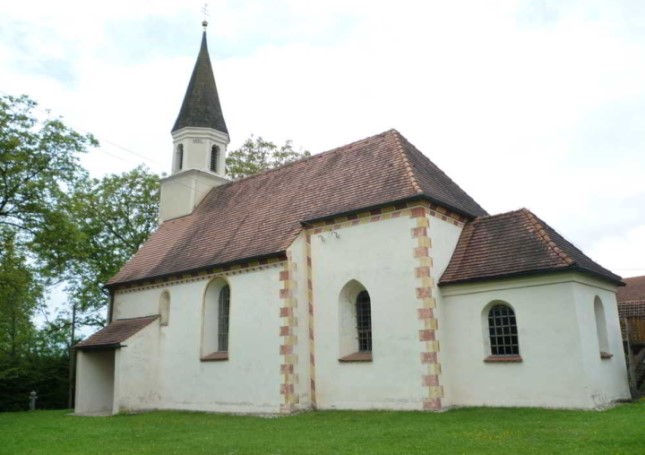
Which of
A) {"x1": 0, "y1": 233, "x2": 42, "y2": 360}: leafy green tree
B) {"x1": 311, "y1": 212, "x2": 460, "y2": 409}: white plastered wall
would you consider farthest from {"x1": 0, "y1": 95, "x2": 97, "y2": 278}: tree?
{"x1": 311, "y1": 212, "x2": 460, "y2": 409}: white plastered wall

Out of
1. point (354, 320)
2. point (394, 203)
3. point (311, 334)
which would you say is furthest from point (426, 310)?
point (311, 334)

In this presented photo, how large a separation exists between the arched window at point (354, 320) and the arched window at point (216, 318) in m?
4.62

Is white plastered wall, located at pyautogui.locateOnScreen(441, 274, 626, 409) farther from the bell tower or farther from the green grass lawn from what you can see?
the bell tower

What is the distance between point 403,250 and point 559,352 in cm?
482

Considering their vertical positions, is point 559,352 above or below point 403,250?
below

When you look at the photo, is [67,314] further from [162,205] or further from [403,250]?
[403,250]

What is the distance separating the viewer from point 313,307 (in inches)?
691

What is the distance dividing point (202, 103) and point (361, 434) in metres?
20.4

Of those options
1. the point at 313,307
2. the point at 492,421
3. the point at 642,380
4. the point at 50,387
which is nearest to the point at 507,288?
the point at 492,421

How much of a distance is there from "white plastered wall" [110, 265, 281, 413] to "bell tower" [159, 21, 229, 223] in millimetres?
5669

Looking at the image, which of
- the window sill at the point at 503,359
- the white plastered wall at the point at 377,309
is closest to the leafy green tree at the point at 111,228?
the white plastered wall at the point at 377,309

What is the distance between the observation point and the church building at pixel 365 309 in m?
14.8

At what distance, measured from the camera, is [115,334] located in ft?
71.3

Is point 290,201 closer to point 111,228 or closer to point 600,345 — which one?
point 600,345
